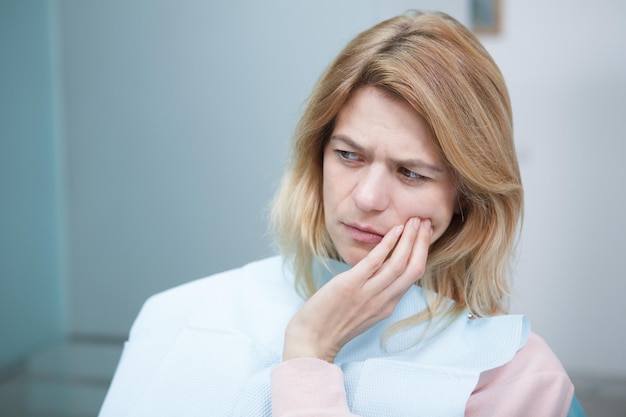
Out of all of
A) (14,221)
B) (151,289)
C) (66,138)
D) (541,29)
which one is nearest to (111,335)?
(151,289)

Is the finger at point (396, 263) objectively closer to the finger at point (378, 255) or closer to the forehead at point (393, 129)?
the finger at point (378, 255)

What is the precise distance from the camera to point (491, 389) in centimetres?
109

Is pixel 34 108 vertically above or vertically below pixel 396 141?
below

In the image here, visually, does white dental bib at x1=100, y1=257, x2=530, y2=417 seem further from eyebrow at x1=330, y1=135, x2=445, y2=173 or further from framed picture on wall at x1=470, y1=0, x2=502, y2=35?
framed picture on wall at x1=470, y1=0, x2=502, y2=35

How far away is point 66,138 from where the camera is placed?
2836mm

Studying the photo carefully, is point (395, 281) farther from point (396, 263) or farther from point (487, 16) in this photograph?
point (487, 16)

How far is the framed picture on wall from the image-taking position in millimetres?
2551

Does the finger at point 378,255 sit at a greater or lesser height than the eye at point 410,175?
lesser

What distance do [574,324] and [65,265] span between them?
206 centimetres

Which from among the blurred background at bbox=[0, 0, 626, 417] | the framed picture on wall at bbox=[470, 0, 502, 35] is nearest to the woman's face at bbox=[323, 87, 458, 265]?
the blurred background at bbox=[0, 0, 626, 417]

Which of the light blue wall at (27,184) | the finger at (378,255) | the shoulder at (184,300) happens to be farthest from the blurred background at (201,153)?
the finger at (378,255)

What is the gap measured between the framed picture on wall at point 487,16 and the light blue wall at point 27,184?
1650 millimetres

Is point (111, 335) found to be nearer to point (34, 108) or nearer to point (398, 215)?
point (34, 108)

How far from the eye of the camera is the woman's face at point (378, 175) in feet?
3.59
